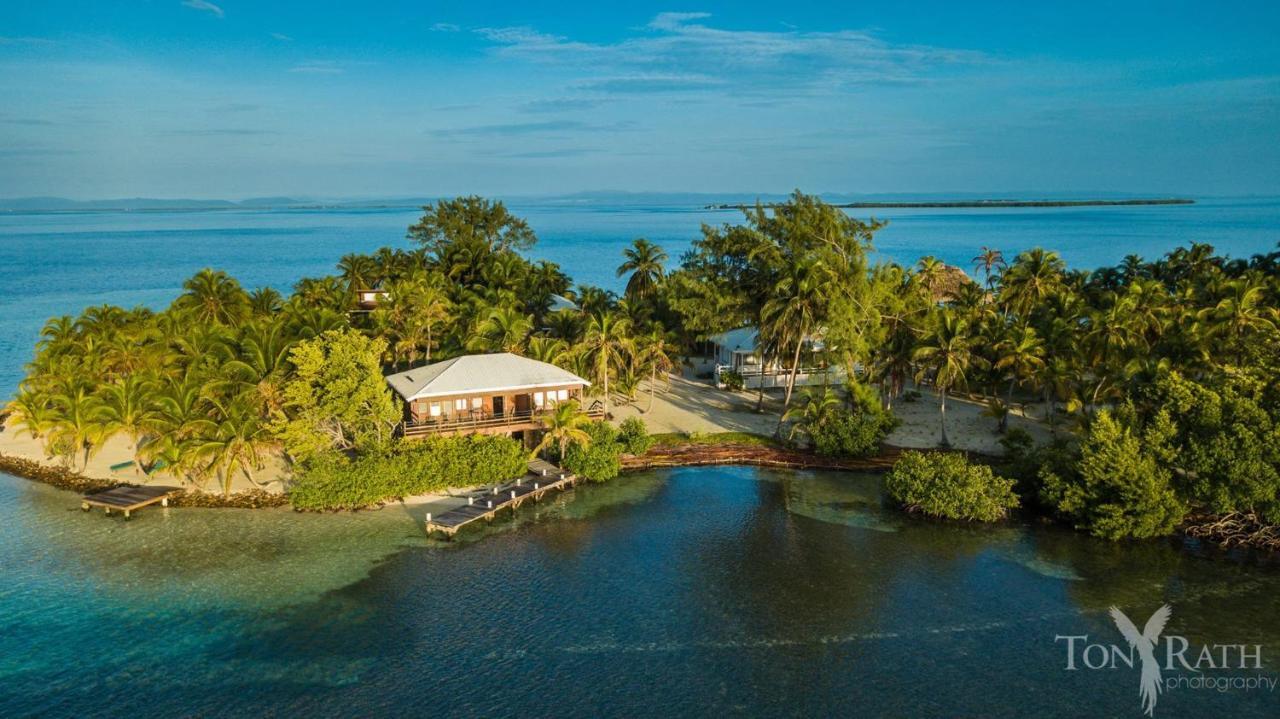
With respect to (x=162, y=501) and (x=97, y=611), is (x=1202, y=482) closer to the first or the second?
(x=97, y=611)

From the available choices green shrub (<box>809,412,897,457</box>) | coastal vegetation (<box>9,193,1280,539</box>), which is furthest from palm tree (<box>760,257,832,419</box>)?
green shrub (<box>809,412,897,457</box>)

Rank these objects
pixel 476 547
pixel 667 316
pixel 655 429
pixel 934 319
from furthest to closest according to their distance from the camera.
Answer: pixel 667 316, pixel 655 429, pixel 934 319, pixel 476 547

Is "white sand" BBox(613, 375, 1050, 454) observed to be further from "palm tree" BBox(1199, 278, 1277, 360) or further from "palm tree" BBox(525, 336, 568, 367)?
"palm tree" BBox(1199, 278, 1277, 360)

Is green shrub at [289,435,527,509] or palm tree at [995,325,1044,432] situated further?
palm tree at [995,325,1044,432]

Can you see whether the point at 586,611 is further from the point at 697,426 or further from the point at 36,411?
the point at 36,411

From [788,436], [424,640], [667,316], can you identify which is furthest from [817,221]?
[424,640]

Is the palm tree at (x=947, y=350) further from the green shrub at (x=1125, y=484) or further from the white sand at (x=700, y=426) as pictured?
the green shrub at (x=1125, y=484)
